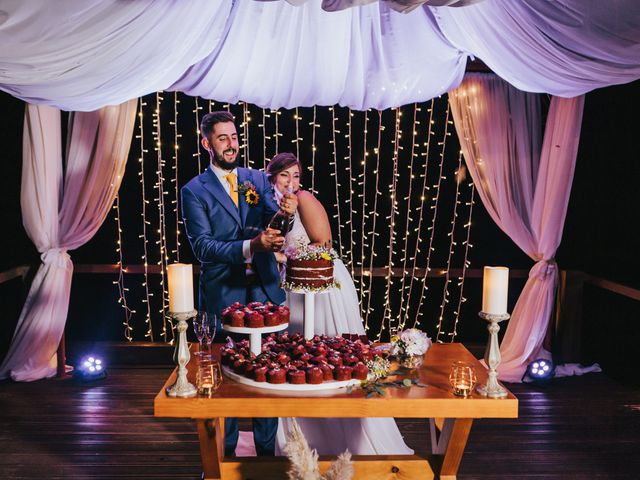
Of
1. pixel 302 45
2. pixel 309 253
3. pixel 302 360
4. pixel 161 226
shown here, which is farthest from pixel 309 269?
pixel 161 226

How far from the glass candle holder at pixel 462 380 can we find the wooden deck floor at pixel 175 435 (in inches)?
46.3

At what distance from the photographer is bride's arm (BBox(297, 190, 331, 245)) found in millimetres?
3666

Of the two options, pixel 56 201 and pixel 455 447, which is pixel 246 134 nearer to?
pixel 56 201

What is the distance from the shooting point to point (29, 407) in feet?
14.3

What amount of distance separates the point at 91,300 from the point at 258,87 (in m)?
3.38

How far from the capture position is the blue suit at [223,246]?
3.35 metres

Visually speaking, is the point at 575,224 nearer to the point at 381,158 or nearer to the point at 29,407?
the point at 381,158

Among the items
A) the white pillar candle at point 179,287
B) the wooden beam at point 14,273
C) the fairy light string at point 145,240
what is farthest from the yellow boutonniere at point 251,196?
the wooden beam at point 14,273

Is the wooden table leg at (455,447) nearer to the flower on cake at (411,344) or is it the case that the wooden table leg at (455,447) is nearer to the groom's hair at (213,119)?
the flower on cake at (411,344)

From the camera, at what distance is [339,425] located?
3.39 metres

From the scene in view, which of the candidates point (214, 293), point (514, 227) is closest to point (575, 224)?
point (514, 227)

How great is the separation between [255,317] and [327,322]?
2.88ft

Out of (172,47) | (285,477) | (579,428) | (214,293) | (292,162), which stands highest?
(172,47)

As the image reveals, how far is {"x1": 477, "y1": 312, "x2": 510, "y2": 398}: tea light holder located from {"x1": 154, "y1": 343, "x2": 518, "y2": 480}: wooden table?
39mm
